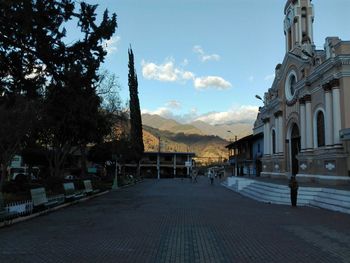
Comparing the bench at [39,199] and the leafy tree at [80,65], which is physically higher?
the leafy tree at [80,65]

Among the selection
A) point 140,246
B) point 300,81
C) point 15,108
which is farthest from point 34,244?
point 300,81

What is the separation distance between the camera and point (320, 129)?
33.2 metres

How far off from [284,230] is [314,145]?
21.8 m

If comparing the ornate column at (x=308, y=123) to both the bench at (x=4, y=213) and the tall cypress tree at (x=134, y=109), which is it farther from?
the tall cypress tree at (x=134, y=109)

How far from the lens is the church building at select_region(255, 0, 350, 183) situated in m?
29.2

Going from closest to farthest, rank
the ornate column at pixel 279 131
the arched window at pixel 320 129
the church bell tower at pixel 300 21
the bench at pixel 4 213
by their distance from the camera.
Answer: the bench at pixel 4 213 < the arched window at pixel 320 129 < the church bell tower at pixel 300 21 < the ornate column at pixel 279 131

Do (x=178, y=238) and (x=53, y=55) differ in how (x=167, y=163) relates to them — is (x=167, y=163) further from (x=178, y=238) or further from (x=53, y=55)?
(x=178, y=238)

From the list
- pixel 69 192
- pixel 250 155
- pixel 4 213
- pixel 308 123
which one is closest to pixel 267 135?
pixel 308 123

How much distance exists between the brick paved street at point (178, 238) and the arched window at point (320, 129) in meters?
16.0

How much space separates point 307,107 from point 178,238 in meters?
25.8

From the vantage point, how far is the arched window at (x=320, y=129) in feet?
108

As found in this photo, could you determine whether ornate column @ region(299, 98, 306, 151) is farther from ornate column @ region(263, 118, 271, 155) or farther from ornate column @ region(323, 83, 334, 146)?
ornate column @ region(263, 118, 271, 155)

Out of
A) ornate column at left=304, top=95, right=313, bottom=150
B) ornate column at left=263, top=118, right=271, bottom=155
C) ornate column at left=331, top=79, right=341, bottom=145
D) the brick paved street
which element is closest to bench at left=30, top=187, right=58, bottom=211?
the brick paved street

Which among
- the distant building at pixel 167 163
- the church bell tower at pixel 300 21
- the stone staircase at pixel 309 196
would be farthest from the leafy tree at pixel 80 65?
the distant building at pixel 167 163
